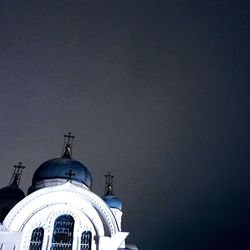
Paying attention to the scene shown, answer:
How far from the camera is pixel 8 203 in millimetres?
21016

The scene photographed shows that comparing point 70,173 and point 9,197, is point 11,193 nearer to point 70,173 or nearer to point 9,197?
point 9,197

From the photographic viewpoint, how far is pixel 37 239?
14609 mm

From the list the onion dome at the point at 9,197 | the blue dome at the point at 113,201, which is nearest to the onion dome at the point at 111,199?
the blue dome at the point at 113,201

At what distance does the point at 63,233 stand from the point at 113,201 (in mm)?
11609

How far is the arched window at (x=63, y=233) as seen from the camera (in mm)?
14633

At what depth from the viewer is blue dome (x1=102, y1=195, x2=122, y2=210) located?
26081mm

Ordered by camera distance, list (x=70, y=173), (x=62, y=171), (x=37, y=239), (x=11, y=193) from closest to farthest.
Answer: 1. (x=37, y=239)
2. (x=70, y=173)
3. (x=62, y=171)
4. (x=11, y=193)

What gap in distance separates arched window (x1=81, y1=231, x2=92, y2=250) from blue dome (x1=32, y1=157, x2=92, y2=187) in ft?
12.2

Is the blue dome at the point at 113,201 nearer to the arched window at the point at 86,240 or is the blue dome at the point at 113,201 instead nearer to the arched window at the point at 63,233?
the arched window at the point at 86,240

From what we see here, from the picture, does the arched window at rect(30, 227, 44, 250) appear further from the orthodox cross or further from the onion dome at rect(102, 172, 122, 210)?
the onion dome at rect(102, 172, 122, 210)

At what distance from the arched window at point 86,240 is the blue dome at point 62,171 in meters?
3.71

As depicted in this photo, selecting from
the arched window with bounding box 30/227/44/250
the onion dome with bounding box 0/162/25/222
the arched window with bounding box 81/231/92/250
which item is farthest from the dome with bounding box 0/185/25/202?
the arched window with bounding box 81/231/92/250

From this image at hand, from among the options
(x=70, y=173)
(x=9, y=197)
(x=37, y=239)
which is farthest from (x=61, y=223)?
(x=9, y=197)

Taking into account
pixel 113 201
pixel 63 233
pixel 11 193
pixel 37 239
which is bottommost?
pixel 37 239
